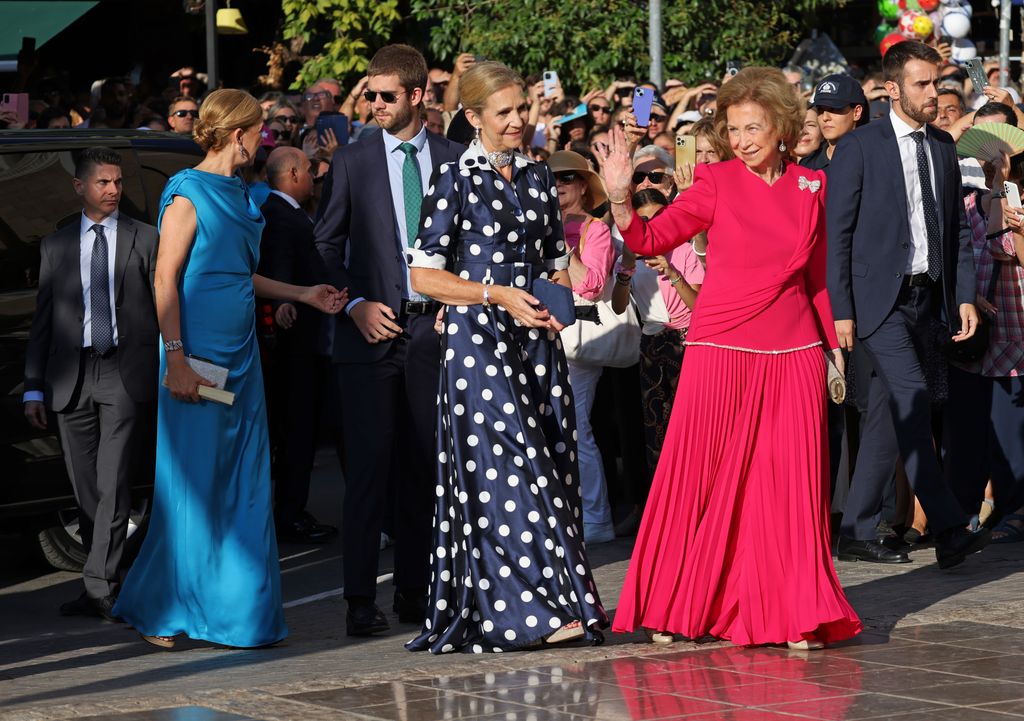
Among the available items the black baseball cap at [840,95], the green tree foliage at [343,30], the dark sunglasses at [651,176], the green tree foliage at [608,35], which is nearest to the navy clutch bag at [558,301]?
the black baseball cap at [840,95]

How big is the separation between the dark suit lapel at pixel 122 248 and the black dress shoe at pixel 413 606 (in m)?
1.97

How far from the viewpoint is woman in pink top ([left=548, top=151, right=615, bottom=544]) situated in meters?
9.72

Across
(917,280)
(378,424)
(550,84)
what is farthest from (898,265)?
(550,84)

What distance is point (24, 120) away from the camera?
436 inches

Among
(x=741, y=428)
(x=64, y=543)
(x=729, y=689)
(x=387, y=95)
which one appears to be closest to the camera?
(x=729, y=689)

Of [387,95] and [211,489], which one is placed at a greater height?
[387,95]

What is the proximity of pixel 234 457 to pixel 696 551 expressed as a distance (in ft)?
6.35

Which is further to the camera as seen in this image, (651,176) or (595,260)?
(651,176)

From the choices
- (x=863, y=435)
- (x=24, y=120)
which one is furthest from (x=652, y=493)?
(x=24, y=120)

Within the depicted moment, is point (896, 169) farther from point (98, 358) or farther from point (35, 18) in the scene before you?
point (35, 18)

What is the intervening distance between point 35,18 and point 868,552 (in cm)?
1607

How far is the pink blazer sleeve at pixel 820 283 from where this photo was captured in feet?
23.3

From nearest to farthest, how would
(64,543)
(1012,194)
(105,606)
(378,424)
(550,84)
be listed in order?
(378,424) < (105,606) < (1012,194) < (64,543) < (550,84)

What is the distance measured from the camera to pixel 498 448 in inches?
271
